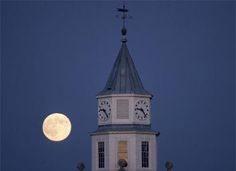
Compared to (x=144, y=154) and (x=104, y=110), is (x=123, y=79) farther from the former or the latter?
(x=144, y=154)

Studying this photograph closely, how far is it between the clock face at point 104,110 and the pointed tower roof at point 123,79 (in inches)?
38.2

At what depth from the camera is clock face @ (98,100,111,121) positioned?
529 feet

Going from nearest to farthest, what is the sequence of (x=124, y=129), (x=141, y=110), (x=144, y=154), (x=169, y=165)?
(x=124, y=129), (x=144, y=154), (x=141, y=110), (x=169, y=165)

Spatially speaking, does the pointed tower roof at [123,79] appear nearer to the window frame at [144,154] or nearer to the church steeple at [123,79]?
the church steeple at [123,79]

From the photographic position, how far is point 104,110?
531 feet

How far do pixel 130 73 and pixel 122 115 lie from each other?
184 inches

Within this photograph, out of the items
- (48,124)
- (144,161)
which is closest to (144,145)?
(144,161)

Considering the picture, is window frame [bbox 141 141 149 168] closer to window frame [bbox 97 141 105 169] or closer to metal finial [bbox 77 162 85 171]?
window frame [bbox 97 141 105 169]

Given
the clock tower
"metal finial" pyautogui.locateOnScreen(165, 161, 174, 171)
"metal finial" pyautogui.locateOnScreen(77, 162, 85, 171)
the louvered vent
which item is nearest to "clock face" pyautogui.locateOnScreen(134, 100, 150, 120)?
the clock tower

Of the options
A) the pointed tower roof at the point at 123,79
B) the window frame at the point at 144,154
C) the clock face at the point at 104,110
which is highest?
the pointed tower roof at the point at 123,79

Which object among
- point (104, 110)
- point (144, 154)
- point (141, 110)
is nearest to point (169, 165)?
point (144, 154)

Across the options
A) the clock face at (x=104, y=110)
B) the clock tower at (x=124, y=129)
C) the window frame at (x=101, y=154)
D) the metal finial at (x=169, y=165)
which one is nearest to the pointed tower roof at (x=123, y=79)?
the clock tower at (x=124, y=129)

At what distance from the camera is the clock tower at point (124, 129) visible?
525ft

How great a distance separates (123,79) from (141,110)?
375 cm
